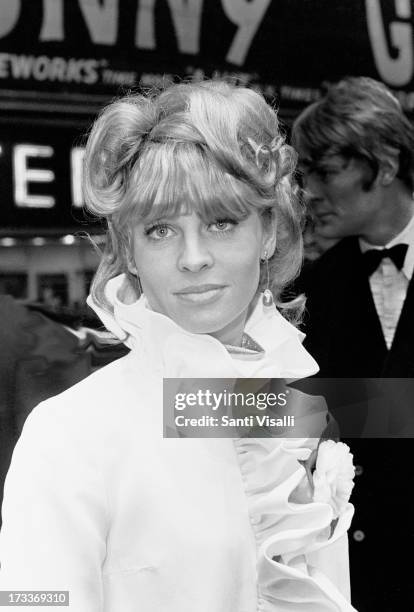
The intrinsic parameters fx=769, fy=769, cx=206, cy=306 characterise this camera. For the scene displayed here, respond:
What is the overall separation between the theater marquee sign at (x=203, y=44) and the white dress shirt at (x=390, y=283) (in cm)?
28

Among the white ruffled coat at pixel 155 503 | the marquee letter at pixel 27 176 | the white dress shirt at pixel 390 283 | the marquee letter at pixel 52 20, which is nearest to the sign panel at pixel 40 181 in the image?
the marquee letter at pixel 27 176

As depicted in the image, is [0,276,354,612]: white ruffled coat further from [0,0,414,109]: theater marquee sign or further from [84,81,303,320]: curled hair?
[0,0,414,109]: theater marquee sign

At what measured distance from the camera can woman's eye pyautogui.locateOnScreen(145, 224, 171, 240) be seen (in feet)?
2.54

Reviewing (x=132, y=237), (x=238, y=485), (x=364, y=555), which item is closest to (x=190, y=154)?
(x=132, y=237)

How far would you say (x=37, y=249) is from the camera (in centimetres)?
119

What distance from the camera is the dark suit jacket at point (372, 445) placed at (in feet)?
4.23

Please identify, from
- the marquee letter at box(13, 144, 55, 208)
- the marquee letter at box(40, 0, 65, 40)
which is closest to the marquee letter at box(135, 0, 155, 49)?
Answer: the marquee letter at box(40, 0, 65, 40)

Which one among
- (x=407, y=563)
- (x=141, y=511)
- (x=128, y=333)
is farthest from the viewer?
(x=407, y=563)

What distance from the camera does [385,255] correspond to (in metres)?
1.35

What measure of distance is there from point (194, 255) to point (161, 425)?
18 centimetres

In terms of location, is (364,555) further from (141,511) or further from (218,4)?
(218,4)

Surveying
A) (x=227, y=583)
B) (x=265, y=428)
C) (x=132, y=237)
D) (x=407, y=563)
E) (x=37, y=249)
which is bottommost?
(x=407, y=563)

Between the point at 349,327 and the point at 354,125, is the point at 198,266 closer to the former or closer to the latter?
the point at 349,327

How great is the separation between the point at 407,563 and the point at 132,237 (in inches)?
32.6
